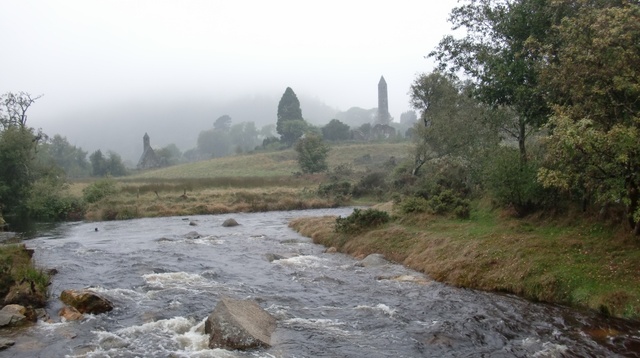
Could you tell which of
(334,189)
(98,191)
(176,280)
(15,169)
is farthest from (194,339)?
(15,169)

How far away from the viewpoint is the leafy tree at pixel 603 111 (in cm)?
1327

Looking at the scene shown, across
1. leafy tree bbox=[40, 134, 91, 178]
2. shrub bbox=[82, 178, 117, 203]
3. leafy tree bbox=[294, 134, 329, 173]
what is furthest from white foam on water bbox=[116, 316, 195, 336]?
leafy tree bbox=[40, 134, 91, 178]

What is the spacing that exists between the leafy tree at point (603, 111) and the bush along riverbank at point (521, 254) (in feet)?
5.63

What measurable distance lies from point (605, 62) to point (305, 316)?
1218cm

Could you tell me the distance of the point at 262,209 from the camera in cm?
5050

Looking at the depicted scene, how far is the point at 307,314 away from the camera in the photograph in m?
14.6

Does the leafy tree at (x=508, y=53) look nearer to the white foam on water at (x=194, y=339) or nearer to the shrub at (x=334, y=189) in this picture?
the white foam on water at (x=194, y=339)

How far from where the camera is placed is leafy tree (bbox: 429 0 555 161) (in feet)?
67.9

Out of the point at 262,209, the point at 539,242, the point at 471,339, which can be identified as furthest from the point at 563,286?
the point at 262,209

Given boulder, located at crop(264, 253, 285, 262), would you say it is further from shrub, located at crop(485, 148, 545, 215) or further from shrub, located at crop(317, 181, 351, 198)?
shrub, located at crop(317, 181, 351, 198)

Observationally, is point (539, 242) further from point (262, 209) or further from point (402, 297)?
point (262, 209)

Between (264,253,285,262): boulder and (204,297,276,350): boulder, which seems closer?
(204,297,276,350): boulder

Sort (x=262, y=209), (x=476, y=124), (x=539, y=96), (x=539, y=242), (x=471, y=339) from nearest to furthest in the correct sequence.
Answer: (x=471, y=339)
(x=539, y=242)
(x=539, y=96)
(x=476, y=124)
(x=262, y=209)

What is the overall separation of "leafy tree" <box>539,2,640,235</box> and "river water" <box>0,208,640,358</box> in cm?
426
